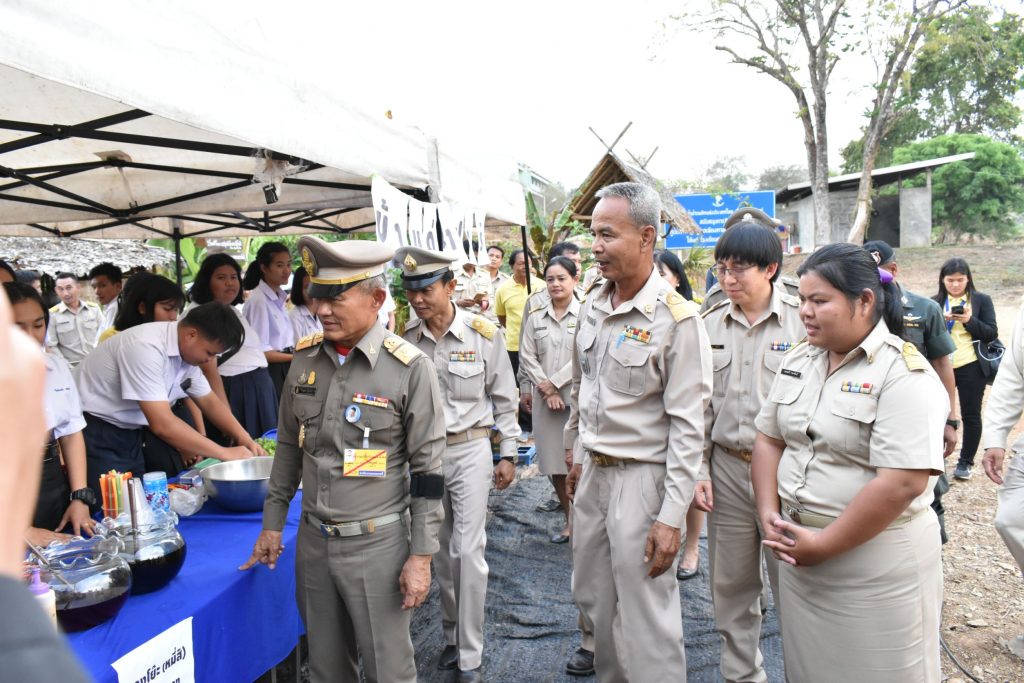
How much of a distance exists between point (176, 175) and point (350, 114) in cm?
203

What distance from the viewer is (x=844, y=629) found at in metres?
1.97

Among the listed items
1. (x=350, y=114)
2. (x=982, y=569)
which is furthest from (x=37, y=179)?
(x=982, y=569)

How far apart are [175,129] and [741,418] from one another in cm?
288

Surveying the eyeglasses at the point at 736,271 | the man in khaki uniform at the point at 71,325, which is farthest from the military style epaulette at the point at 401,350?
the man in khaki uniform at the point at 71,325

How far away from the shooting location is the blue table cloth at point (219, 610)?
6.35 feet

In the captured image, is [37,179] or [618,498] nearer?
[618,498]

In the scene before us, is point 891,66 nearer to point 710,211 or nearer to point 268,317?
point 710,211

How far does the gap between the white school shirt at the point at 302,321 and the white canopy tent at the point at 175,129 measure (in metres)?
1.02

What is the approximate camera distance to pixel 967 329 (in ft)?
18.5

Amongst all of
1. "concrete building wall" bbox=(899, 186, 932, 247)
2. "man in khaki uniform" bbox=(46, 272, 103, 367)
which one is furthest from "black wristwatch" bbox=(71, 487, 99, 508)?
"concrete building wall" bbox=(899, 186, 932, 247)

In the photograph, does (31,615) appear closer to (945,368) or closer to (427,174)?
(427,174)

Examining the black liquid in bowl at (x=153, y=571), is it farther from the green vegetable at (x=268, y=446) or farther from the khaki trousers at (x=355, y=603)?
the green vegetable at (x=268, y=446)

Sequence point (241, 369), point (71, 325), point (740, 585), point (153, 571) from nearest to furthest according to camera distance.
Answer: point (153, 571) → point (740, 585) → point (241, 369) → point (71, 325)

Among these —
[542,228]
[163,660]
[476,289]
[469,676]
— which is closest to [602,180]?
[542,228]
